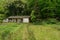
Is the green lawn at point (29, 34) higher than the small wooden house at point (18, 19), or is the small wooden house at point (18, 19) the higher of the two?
the green lawn at point (29, 34)

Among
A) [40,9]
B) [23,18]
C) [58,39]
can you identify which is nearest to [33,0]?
[40,9]

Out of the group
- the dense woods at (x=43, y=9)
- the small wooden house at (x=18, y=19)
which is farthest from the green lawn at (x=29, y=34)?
the small wooden house at (x=18, y=19)

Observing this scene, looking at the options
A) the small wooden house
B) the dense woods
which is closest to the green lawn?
the dense woods

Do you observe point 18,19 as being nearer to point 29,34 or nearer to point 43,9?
point 43,9

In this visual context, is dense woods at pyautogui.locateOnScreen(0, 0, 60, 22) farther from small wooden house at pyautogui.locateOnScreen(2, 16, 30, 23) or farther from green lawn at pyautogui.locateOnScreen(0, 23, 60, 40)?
green lawn at pyautogui.locateOnScreen(0, 23, 60, 40)

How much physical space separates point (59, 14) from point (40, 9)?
353 cm

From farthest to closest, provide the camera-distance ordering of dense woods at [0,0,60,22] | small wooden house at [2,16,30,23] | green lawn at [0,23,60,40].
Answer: small wooden house at [2,16,30,23]
dense woods at [0,0,60,22]
green lawn at [0,23,60,40]

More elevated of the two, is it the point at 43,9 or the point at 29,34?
the point at 43,9

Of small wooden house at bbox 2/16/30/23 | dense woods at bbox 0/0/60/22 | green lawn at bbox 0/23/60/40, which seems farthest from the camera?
small wooden house at bbox 2/16/30/23

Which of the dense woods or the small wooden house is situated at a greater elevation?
the dense woods

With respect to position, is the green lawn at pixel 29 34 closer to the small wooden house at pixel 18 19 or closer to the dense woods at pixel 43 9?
the dense woods at pixel 43 9

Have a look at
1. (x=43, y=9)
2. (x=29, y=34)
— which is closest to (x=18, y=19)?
(x=43, y=9)

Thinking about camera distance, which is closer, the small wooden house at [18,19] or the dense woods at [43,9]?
the dense woods at [43,9]

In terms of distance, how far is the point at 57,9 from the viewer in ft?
107
